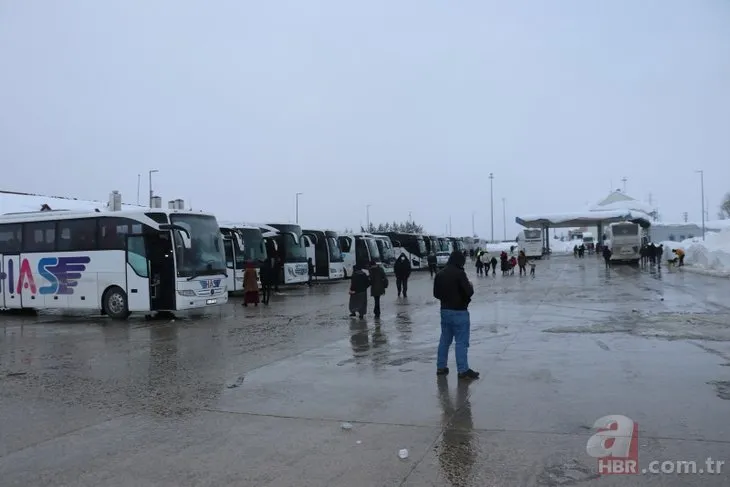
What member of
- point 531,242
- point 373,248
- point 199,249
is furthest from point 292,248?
point 531,242

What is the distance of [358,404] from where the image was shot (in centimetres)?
718

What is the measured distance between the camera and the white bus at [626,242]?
157ft

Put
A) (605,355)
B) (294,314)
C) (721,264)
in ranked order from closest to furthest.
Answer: (605,355)
(294,314)
(721,264)

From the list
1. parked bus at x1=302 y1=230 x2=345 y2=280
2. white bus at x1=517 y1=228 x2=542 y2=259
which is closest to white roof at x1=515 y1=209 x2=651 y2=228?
white bus at x1=517 y1=228 x2=542 y2=259

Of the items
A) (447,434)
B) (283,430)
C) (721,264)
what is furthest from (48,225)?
(721,264)

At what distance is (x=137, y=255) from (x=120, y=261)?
26.5 inches

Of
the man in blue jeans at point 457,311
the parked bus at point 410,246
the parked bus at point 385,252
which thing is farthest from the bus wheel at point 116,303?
the parked bus at point 410,246

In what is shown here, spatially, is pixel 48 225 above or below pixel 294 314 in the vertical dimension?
above

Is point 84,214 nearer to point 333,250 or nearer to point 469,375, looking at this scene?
point 469,375

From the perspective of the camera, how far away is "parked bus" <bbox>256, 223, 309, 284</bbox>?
100.0 ft

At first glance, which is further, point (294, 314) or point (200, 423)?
point (294, 314)

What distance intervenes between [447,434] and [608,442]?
145 cm

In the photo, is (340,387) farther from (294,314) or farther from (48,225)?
(48,225)

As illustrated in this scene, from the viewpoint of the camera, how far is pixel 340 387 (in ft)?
26.6
